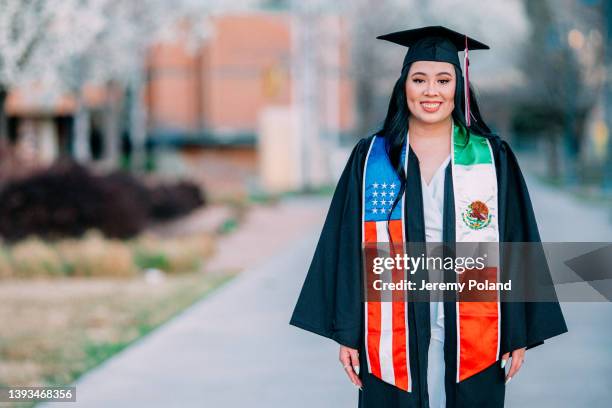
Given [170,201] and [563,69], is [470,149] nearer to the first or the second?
[170,201]

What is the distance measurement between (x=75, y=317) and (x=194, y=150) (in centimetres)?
3421

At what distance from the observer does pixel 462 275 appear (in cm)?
351

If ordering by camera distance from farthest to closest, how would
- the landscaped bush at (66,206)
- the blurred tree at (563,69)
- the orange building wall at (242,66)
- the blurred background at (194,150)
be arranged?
the orange building wall at (242,66) < the blurred tree at (563,69) < the landscaped bush at (66,206) < the blurred background at (194,150)

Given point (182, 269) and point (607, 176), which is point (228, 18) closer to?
point (607, 176)

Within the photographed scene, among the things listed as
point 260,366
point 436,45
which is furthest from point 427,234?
point 260,366

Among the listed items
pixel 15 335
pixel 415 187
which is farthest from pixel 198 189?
pixel 415 187

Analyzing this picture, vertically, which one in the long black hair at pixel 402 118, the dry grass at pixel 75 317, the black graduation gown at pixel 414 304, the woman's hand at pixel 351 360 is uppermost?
the long black hair at pixel 402 118

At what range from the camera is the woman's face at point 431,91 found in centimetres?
358

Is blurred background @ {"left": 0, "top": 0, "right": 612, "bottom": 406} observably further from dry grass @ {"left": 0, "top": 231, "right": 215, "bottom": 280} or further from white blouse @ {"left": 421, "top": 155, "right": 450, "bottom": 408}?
white blouse @ {"left": 421, "top": 155, "right": 450, "bottom": 408}

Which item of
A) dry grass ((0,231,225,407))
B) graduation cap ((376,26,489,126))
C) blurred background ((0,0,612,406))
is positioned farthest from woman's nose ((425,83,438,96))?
dry grass ((0,231,225,407))

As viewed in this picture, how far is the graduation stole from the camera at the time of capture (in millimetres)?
3498

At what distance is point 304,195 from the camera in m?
27.1

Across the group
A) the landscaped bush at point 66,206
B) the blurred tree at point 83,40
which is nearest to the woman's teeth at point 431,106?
the blurred tree at point 83,40

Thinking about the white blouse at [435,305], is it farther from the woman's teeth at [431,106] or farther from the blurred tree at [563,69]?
the blurred tree at [563,69]
